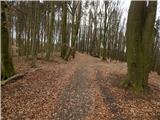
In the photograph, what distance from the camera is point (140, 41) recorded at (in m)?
11.9

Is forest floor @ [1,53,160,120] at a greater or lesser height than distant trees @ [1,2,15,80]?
lesser

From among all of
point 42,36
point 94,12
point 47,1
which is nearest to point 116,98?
point 47,1

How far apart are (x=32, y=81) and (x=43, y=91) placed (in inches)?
72.3

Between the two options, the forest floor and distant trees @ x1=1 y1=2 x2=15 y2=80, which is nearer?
the forest floor

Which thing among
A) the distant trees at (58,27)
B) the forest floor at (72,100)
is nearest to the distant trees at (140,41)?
the forest floor at (72,100)

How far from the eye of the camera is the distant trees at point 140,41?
11734 millimetres

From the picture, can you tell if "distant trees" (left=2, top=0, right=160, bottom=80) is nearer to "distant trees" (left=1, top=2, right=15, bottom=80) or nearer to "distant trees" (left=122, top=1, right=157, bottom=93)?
"distant trees" (left=1, top=2, right=15, bottom=80)

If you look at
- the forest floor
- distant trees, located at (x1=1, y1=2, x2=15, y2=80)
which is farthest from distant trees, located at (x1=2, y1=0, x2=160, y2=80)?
the forest floor

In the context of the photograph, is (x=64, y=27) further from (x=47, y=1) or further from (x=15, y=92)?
(x=15, y=92)

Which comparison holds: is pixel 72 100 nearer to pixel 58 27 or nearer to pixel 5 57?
pixel 5 57

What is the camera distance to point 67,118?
739 centimetres

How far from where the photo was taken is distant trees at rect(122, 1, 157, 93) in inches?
462

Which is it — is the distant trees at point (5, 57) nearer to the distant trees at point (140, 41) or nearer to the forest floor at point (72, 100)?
the forest floor at point (72, 100)

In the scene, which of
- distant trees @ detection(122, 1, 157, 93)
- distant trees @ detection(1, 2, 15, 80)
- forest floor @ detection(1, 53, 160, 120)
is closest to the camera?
forest floor @ detection(1, 53, 160, 120)
